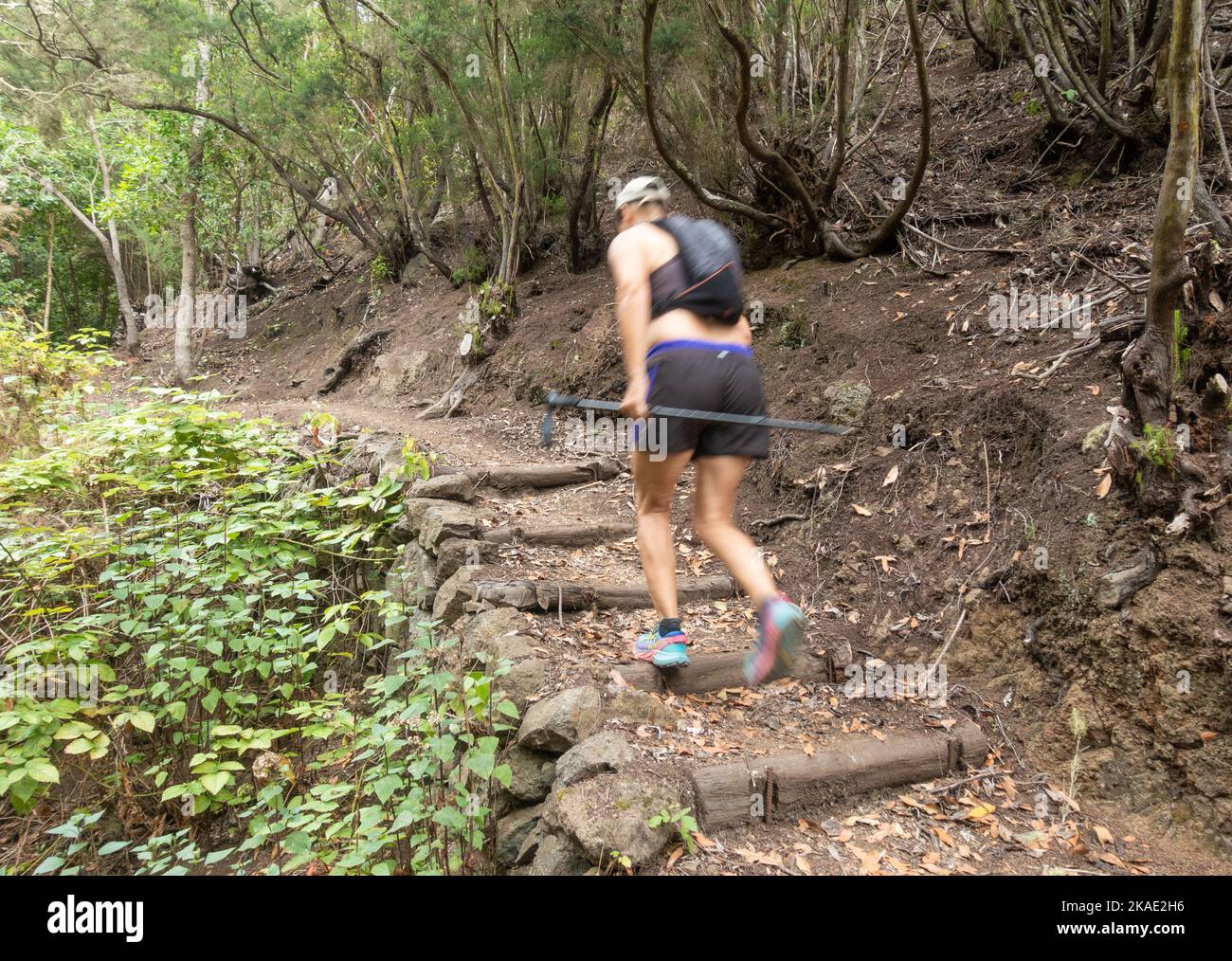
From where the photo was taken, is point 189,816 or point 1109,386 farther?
point 189,816

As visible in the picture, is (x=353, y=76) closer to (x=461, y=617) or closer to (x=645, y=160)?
(x=645, y=160)

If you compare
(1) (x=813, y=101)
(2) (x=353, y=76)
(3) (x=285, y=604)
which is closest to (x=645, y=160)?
(1) (x=813, y=101)

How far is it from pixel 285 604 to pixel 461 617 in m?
2.49

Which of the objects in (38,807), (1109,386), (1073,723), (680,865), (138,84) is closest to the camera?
(680,865)

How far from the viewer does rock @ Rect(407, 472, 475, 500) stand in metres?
5.84

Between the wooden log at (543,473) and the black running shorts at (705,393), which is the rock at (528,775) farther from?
the wooden log at (543,473)

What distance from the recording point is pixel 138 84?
1202 centimetres

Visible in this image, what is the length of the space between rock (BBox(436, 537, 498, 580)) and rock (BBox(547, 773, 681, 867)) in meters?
2.22

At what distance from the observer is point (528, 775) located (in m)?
3.27

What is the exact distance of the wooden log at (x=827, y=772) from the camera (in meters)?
2.91

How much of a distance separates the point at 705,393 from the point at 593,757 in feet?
5.11

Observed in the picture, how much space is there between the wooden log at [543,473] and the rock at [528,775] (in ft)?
10.2
